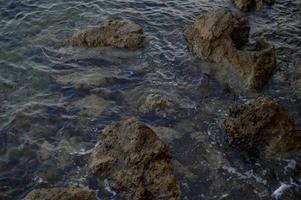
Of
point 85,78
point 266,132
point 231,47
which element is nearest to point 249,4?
point 231,47

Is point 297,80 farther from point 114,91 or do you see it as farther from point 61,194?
point 61,194

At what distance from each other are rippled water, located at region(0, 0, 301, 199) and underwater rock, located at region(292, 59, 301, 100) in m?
0.21

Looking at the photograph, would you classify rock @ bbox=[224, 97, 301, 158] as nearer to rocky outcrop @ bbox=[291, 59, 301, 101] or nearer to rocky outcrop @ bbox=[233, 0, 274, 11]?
rocky outcrop @ bbox=[291, 59, 301, 101]

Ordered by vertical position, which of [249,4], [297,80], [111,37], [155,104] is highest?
[249,4]

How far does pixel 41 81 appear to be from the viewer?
45.7 ft

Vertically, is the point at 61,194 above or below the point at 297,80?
below

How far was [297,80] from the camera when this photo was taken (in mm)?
13773

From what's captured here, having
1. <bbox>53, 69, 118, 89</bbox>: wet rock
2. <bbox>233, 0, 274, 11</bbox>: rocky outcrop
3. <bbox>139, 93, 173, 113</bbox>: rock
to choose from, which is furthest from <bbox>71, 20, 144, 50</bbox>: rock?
<bbox>233, 0, 274, 11</bbox>: rocky outcrop

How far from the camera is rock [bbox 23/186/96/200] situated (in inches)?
356

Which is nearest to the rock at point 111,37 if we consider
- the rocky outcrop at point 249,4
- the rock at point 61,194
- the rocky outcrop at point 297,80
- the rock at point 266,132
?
the rocky outcrop at point 249,4

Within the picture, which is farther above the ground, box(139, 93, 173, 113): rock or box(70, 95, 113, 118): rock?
box(139, 93, 173, 113): rock

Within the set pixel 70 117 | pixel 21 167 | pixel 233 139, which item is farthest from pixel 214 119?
pixel 21 167

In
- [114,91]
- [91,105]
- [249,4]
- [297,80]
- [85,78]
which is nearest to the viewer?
[91,105]

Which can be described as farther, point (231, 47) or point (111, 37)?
point (111, 37)
